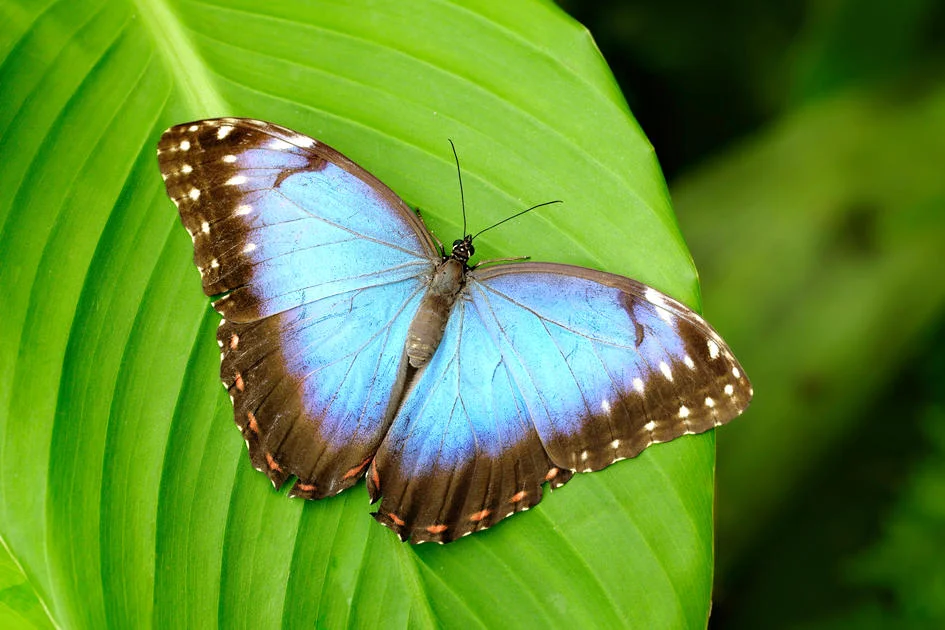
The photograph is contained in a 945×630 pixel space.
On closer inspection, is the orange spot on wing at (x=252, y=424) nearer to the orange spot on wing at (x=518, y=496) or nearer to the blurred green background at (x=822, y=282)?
the orange spot on wing at (x=518, y=496)

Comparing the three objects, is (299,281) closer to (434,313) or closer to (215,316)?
(215,316)

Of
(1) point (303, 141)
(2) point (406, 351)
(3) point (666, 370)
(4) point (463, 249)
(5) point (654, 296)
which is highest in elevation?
(1) point (303, 141)

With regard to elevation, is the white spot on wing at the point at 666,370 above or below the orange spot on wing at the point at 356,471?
below

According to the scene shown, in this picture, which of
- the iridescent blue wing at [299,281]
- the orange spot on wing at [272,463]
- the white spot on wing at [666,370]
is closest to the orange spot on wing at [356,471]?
the iridescent blue wing at [299,281]

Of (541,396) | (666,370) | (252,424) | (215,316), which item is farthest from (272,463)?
(666,370)

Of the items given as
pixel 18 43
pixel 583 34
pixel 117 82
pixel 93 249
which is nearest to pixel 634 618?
pixel 583 34

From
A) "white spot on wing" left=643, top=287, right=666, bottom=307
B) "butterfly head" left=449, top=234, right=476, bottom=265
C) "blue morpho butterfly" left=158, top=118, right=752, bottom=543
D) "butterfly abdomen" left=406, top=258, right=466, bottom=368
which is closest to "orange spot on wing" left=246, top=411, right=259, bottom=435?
"blue morpho butterfly" left=158, top=118, right=752, bottom=543
